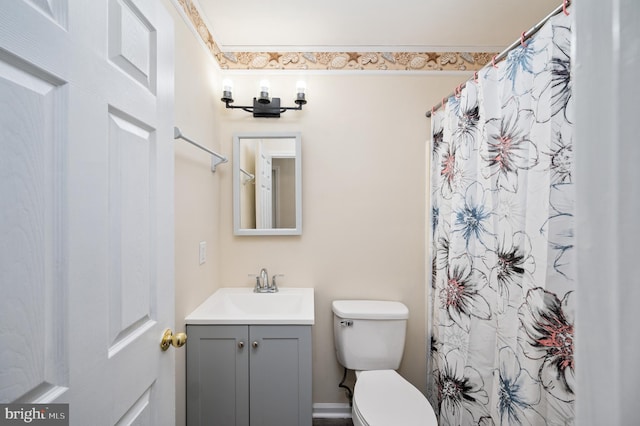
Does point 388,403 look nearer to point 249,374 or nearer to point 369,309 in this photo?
point 369,309

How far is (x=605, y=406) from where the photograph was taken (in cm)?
31

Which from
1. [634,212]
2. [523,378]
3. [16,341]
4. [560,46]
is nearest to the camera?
[634,212]

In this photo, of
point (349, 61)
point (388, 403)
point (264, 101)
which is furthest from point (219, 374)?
point (349, 61)

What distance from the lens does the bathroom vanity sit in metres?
1.34

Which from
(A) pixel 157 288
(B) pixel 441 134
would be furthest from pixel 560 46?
(A) pixel 157 288

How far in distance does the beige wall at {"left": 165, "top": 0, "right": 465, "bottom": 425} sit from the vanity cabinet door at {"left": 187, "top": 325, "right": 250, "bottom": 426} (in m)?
0.52

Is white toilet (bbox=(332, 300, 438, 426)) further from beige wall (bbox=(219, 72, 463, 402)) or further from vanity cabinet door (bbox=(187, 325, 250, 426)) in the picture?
vanity cabinet door (bbox=(187, 325, 250, 426))

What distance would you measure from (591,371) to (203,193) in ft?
5.23

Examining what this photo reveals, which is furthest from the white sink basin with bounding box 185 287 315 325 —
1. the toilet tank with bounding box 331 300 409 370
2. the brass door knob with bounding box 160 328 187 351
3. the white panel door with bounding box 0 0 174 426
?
the white panel door with bounding box 0 0 174 426

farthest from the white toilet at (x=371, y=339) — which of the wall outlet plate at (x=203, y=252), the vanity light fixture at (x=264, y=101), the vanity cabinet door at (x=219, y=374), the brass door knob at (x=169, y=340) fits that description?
the vanity light fixture at (x=264, y=101)

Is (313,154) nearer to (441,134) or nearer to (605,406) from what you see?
(441,134)

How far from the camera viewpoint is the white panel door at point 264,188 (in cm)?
185

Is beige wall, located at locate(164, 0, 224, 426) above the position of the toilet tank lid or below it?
above

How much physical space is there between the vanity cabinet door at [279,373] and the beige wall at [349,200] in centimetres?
51
